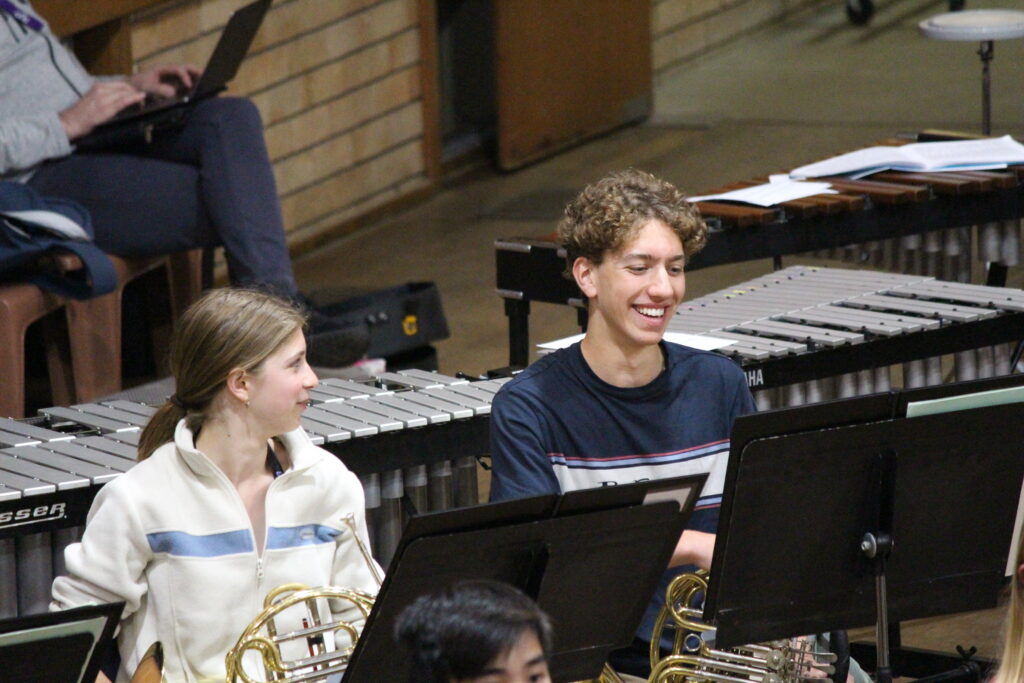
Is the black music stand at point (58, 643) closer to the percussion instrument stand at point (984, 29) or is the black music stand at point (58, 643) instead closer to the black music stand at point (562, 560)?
the black music stand at point (562, 560)

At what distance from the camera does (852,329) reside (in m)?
4.38

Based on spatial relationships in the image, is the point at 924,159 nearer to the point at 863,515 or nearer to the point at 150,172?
the point at 150,172

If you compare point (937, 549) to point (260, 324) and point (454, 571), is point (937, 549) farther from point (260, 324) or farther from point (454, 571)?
point (260, 324)

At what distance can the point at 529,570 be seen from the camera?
2.61 meters

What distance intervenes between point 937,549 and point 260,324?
4.11 feet

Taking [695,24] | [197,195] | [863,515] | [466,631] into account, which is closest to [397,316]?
[197,195]

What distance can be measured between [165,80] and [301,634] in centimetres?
361

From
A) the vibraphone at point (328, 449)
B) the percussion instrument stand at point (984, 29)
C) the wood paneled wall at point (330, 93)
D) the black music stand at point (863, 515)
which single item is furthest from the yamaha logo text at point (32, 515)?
the percussion instrument stand at point (984, 29)

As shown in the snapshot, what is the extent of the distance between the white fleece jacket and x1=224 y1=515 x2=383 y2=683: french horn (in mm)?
57

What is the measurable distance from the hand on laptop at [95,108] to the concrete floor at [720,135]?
1.46 metres

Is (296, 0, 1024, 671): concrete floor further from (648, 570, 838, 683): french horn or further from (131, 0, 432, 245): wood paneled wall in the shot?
(648, 570, 838, 683): french horn

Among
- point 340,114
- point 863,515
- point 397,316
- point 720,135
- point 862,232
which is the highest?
point 863,515

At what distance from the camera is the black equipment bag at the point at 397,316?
5.99 meters

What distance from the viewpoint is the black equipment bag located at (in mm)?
5988
